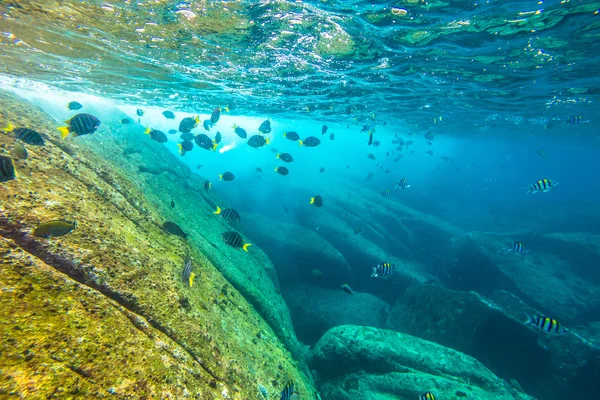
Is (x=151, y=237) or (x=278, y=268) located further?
(x=278, y=268)

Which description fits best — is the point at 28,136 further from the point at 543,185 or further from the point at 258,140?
the point at 543,185

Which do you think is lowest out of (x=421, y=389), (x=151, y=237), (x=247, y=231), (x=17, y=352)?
(x=247, y=231)

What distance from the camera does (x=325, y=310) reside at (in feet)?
38.0

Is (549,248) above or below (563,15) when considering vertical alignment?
below

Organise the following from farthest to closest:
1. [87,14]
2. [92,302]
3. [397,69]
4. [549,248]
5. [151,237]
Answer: [549,248] < [397,69] < [87,14] < [151,237] < [92,302]

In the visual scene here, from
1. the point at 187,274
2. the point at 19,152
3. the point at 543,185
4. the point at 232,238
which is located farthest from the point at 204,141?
the point at 543,185

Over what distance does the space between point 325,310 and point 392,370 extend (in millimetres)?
5001

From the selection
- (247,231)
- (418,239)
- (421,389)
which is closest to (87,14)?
(247,231)

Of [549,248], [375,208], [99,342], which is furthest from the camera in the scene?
[375,208]

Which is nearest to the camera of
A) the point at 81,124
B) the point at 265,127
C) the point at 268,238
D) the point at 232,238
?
the point at 81,124

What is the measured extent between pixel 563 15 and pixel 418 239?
56.4 ft

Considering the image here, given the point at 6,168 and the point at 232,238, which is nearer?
the point at 6,168

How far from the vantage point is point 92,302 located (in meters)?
2.84

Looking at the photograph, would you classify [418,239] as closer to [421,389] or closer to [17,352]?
[421,389]
